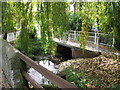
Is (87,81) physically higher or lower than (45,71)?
lower

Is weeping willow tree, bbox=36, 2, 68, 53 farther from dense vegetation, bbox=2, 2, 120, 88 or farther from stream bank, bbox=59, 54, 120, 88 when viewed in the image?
stream bank, bbox=59, 54, 120, 88

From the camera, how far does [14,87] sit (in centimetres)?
216

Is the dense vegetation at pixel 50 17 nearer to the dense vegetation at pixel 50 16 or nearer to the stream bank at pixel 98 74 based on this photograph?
the dense vegetation at pixel 50 16

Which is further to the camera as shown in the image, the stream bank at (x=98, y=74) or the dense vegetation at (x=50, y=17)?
the stream bank at (x=98, y=74)

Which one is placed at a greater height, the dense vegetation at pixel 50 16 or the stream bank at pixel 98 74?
the dense vegetation at pixel 50 16

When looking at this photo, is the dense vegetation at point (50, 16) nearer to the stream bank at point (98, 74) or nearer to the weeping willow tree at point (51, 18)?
the weeping willow tree at point (51, 18)

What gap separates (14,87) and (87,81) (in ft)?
12.0

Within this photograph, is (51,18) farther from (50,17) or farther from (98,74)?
(98,74)

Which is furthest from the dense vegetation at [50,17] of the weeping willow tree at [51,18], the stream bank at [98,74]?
the stream bank at [98,74]

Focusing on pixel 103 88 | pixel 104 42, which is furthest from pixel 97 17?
pixel 104 42

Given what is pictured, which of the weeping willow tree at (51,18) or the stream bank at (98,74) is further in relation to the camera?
the stream bank at (98,74)

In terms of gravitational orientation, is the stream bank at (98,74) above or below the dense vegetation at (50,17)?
below

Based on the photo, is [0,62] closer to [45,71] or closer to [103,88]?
[45,71]

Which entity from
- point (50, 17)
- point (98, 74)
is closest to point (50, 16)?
point (50, 17)
